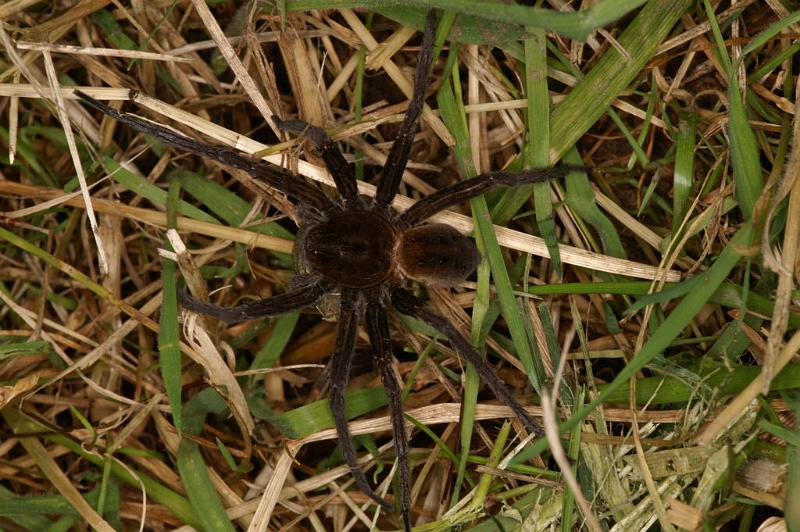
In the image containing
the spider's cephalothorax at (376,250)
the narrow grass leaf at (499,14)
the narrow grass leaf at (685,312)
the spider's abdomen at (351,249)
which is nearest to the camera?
the narrow grass leaf at (499,14)

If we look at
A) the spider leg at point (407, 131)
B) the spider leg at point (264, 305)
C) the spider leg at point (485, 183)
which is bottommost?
the spider leg at point (264, 305)

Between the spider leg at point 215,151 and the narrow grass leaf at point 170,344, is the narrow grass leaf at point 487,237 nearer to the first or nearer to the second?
the spider leg at point 215,151

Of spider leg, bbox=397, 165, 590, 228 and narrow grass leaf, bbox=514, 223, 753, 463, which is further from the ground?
spider leg, bbox=397, 165, 590, 228

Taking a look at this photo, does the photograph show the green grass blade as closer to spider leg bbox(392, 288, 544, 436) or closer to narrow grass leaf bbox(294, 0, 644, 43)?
narrow grass leaf bbox(294, 0, 644, 43)

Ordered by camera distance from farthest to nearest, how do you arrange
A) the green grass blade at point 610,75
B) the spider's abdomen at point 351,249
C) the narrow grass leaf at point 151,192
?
the narrow grass leaf at point 151,192 < the spider's abdomen at point 351,249 < the green grass blade at point 610,75

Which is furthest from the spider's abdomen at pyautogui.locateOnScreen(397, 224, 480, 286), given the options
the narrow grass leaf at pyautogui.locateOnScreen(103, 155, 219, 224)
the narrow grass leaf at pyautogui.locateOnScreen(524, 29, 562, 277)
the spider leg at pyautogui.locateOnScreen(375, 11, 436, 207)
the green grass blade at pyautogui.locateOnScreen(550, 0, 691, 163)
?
the narrow grass leaf at pyautogui.locateOnScreen(103, 155, 219, 224)

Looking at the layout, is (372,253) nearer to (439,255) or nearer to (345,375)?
(439,255)

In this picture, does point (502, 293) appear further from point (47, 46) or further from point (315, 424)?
point (47, 46)

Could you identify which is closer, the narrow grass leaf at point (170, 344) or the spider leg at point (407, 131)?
the spider leg at point (407, 131)

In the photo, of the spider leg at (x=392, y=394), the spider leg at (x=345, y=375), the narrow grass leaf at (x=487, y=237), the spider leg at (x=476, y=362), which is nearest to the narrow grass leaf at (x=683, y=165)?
the narrow grass leaf at (x=487, y=237)
